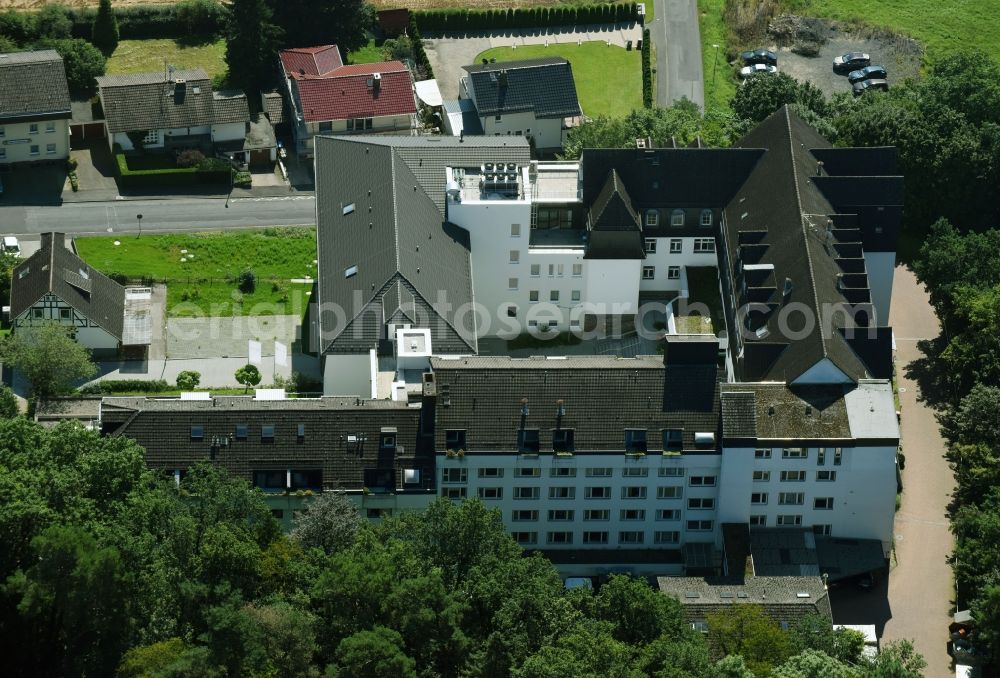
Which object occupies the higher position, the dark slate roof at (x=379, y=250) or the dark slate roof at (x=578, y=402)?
the dark slate roof at (x=379, y=250)

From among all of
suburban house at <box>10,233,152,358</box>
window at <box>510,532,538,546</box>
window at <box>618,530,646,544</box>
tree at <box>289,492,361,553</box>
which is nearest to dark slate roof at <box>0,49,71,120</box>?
suburban house at <box>10,233,152,358</box>

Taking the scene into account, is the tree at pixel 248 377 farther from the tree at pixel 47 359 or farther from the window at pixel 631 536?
the window at pixel 631 536

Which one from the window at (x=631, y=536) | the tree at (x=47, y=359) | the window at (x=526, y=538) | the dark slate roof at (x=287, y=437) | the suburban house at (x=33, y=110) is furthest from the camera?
the suburban house at (x=33, y=110)

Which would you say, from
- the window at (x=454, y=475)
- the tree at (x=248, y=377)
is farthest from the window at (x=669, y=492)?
the tree at (x=248, y=377)

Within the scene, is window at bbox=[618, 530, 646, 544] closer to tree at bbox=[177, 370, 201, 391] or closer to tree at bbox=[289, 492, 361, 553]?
tree at bbox=[289, 492, 361, 553]

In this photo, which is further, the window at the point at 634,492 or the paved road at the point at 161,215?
the paved road at the point at 161,215

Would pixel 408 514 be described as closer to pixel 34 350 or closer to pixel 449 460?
pixel 449 460

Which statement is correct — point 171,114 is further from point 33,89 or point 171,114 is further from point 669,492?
point 669,492
